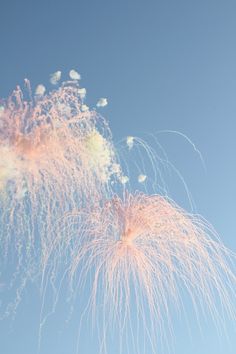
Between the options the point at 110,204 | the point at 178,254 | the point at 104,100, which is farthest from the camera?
the point at 178,254

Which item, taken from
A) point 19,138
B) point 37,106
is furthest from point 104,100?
point 19,138

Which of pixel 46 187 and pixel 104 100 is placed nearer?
pixel 104 100

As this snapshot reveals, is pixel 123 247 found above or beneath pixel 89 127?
beneath

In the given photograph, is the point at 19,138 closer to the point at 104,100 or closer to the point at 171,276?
the point at 104,100

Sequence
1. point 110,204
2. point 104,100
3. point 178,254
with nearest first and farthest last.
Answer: point 104,100
point 110,204
point 178,254

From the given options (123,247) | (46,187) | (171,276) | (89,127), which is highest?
(89,127)

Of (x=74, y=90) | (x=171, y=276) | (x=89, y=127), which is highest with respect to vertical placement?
(x=74, y=90)

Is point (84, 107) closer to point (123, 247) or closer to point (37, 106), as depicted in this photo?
point (37, 106)

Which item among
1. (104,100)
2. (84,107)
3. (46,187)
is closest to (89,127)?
(84,107)

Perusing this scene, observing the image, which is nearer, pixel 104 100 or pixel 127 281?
pixel 104 100
